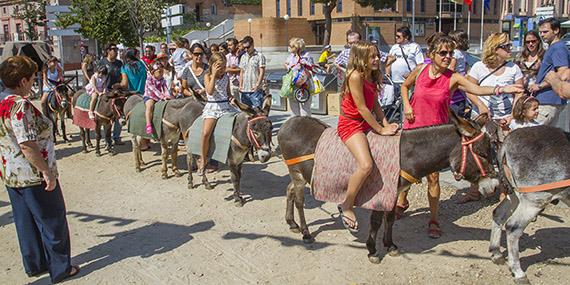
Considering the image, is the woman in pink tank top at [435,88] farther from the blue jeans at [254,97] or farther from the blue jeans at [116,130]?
the blue jeans at [116,130]

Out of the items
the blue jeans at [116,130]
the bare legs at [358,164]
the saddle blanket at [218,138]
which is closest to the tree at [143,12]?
the blue jeans at [116,130]

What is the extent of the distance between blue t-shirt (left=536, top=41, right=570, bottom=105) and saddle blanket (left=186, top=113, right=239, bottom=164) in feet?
12.8

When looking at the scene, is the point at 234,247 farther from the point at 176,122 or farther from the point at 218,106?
the point at 176,122

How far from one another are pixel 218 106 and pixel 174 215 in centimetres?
172

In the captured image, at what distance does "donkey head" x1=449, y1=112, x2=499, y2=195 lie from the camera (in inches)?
166

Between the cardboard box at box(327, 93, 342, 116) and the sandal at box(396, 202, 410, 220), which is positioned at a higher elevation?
the cardboard box at box(327, 93, 342, 116)

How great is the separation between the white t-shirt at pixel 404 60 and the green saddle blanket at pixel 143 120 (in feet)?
13.6

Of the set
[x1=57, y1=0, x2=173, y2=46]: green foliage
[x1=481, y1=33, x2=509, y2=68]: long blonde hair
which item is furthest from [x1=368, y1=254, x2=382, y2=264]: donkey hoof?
[x1=57, y1=0, x2=173, y2=46]: green foliage

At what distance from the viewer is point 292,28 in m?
55.7

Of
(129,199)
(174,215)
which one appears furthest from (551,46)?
(129,199)

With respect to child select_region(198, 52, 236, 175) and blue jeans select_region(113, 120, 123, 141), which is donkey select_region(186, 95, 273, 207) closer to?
child select_region(198, 52, 236, 175)

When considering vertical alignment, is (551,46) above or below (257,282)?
above

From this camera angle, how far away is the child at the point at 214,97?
696 cm

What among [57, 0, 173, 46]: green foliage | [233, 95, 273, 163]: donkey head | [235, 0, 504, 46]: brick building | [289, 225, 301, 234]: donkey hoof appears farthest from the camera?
[235, 0, 504, 46]: brick building
